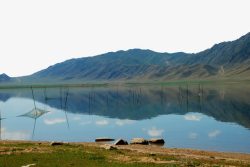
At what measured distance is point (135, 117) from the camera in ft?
318

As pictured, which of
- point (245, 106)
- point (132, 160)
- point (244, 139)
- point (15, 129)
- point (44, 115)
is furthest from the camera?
point (44, 115)

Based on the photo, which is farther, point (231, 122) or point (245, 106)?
point (245, 106)

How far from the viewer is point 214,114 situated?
308ft

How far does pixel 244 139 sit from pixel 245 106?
45.3 meters

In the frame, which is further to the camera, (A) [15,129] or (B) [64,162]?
(A) [15,129]

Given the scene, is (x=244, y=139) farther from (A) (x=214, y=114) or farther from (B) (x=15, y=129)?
(B) (x=15, y=129)

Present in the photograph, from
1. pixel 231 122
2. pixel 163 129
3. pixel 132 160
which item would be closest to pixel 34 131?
pixel 163 129

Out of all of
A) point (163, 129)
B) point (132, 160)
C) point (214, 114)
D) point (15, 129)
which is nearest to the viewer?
point (132, 160)

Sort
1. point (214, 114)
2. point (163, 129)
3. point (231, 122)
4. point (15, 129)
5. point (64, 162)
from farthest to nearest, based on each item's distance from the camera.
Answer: point (214, 114) < point (15, 129) < point (231, 122) < point (163, 129) < point (64, 162)

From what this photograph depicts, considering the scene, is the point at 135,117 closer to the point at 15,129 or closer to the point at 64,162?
the point at 15,129

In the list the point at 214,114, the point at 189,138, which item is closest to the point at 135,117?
the point at 214,114

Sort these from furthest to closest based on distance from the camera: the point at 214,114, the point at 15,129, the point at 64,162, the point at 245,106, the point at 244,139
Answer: the point at 245,106
the point at 214,114
the point at 15,129
the point at 244,139
the point at 64,162

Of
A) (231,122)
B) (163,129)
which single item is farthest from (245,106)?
(163,129)

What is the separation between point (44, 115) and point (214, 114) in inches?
1936
